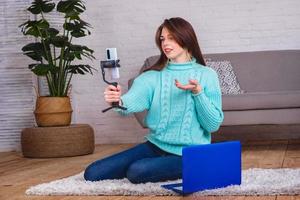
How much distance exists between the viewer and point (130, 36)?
574 centimetres

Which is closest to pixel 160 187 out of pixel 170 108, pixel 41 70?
pixel 170 108

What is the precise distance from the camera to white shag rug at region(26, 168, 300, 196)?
2.49 m

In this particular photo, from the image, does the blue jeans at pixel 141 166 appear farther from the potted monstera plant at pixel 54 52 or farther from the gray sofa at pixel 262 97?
the potted monstera plant at pixel 54 52

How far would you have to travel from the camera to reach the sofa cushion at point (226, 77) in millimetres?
4906

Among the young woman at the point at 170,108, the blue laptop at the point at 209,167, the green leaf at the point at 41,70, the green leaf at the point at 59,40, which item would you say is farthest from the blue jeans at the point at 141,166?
the green leaf at the point at 59,40

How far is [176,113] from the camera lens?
2.84m

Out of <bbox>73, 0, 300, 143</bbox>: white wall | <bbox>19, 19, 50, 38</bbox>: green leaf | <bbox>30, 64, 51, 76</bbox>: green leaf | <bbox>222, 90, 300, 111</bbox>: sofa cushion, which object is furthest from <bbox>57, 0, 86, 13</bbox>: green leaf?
<bbox>222, 90, 300, 111</bbox>: sofa cushion

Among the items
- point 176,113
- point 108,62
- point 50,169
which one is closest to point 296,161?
point 176,113

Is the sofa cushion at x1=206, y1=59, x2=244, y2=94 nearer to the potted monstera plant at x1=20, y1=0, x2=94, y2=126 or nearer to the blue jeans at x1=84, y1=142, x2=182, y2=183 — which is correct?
the potted monstera plant at x1=20, y1=0, x2=94, y2=126

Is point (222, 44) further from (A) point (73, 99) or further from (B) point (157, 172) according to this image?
(B) point (157, 172)

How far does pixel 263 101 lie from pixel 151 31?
1.60m

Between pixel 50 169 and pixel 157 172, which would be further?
pixel 50 169

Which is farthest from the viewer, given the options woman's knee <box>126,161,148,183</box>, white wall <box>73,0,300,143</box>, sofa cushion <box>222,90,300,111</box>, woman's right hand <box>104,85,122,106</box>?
white wall <box>73,0,300,143</box>

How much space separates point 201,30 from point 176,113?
2.85 metres
